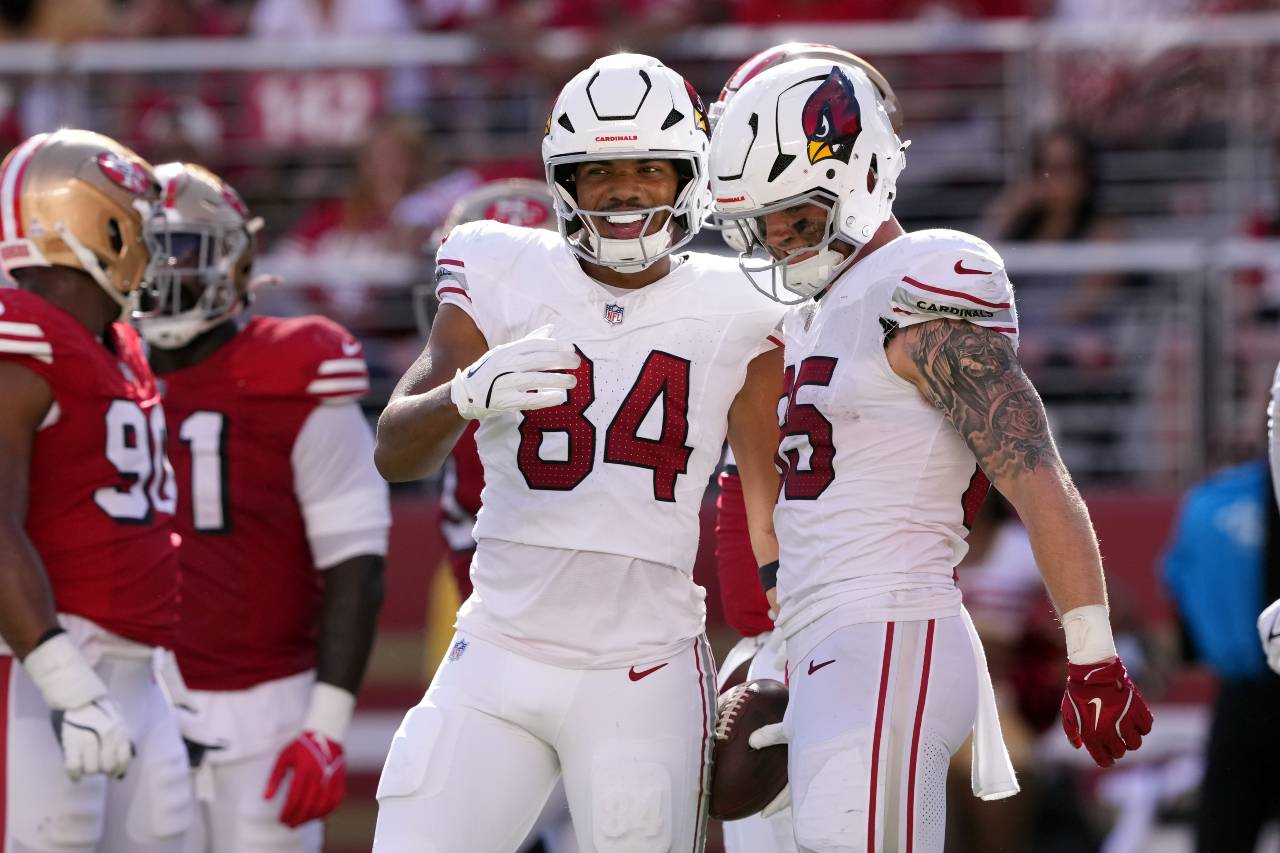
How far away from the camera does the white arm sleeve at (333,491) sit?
4734 millimetres

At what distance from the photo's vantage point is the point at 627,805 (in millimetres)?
3414

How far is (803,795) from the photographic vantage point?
3.24 metres

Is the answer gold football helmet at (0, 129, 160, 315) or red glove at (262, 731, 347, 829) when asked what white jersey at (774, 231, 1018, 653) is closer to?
red glove at (262, 731, 347, 829)

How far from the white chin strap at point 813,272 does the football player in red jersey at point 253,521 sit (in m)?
1.60

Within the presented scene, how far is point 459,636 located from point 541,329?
64 cm

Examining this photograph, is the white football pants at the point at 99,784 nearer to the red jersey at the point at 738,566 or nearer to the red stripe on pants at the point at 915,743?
the red jersey at the point at 738,566

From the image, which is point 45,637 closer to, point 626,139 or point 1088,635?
point 626,139

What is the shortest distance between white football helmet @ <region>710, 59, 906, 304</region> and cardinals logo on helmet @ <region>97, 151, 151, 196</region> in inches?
58.3

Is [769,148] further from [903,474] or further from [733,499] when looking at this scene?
[733,499]

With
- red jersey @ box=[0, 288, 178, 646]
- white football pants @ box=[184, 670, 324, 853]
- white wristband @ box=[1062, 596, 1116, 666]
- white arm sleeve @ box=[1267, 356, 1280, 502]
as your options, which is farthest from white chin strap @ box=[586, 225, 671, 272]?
white football pants @ box=[184, 670, 324, 853]

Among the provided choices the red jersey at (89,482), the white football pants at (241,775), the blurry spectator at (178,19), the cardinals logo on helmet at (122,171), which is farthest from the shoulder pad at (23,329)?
the blurry spectator at (178,19)

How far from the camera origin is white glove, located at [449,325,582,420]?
3.22m

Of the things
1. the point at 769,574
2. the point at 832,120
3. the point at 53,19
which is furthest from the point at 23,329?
the point at 53,19

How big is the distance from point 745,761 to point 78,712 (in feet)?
4.39
